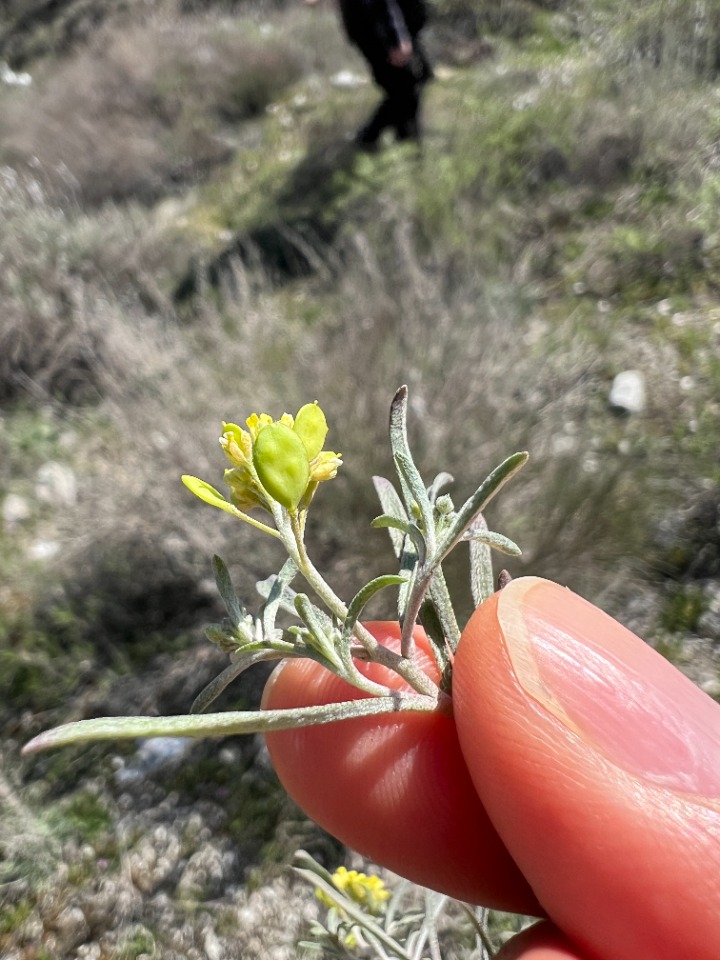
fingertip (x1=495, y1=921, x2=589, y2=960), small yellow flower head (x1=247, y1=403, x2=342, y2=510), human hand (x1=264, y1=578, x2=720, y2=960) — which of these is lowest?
fingertip (x1=495, y1=921, x2=589, y2=960)

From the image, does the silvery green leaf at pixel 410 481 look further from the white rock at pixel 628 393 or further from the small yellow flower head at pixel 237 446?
the white rock at pixel 628 393

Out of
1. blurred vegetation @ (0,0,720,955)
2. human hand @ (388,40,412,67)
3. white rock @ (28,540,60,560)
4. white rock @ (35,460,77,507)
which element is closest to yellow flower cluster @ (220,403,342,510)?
blurred vegetation @ (0,0,720,955)

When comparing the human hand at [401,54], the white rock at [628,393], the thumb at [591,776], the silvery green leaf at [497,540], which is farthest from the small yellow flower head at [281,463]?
the human hand at [401,54]

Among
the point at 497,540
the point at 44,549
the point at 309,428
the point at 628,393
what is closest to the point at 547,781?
the point at 497,540

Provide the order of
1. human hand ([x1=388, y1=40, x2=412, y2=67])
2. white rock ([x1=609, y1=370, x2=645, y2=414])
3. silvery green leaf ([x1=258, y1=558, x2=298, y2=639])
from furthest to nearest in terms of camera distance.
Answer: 1. human hand ([x1=388, y1=40, x2=412, y2=67])
2. white rock ([x1=609, y1=370, x2=645, y2=414])
3. silvery green leaf ([x1=258, y1=558, x2=298, y2=639])

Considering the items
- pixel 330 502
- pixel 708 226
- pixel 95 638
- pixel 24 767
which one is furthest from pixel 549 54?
pixel 24 767

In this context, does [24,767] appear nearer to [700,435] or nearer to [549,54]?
[700,435]

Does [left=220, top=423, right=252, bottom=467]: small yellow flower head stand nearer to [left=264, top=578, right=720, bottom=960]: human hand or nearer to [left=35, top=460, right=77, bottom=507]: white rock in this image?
[left=264, top=578, right=720, bottom=960]: human hand
